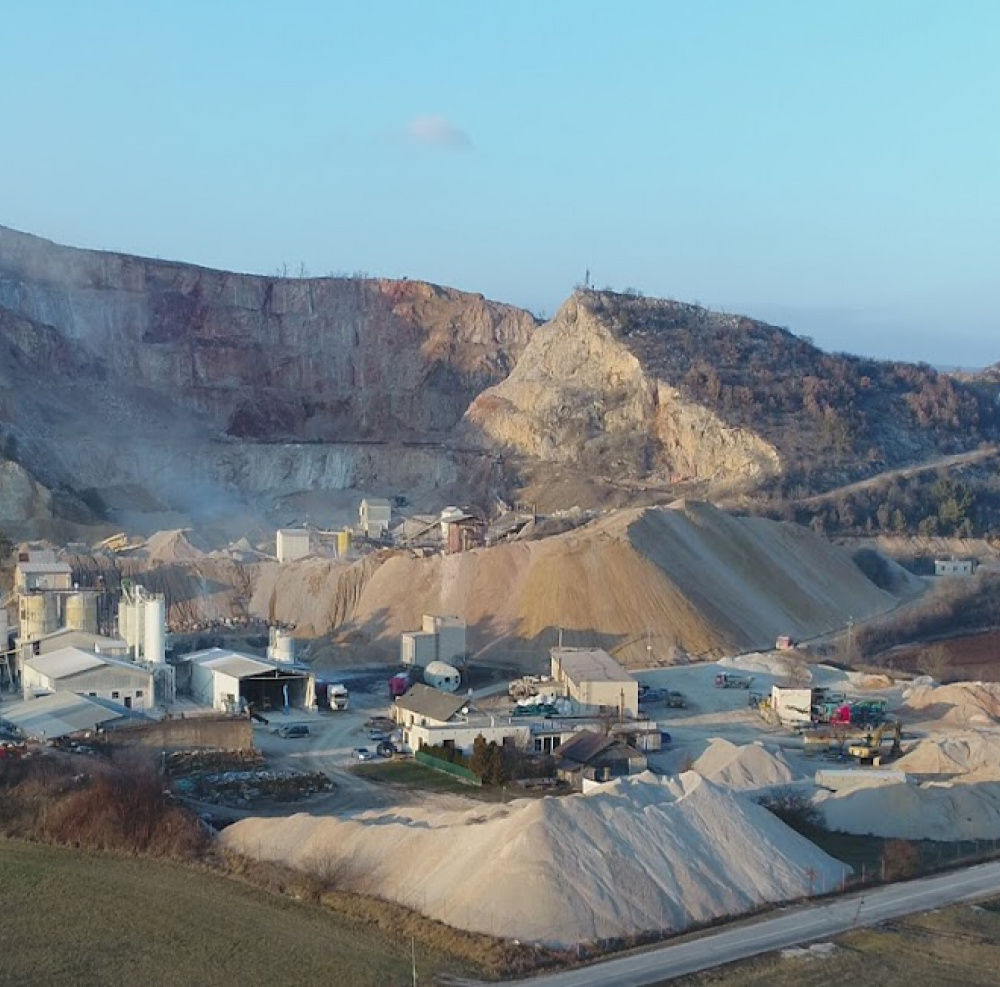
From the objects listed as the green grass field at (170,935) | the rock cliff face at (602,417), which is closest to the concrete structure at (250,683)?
the green grass field at (170,935)

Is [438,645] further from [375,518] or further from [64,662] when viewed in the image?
[375,518]

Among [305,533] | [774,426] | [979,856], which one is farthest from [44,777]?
[774,426]

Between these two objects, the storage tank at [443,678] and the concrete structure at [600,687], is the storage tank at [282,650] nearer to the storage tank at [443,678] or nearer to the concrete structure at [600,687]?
the storage tank at [443,678]

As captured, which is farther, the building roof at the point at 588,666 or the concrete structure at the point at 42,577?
the concrete structure at the point at 42,577

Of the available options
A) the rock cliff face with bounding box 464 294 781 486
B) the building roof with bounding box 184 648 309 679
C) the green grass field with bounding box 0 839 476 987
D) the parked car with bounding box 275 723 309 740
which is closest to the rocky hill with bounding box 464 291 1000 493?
the rock cliff face with bounding box 464 294 781 486

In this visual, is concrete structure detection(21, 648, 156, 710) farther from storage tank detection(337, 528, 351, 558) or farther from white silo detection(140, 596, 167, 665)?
storage tank detection(337, 528, 351, 558)

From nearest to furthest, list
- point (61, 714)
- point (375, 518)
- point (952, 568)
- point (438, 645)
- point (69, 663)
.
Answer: point (61, 714)
point (69, 663)
point (438, 645)
point (952, 568)
point (375, 518)

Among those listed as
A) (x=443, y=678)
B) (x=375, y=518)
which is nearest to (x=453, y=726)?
(x=443, y=678)

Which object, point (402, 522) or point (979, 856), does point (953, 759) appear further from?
point (402, 522)
